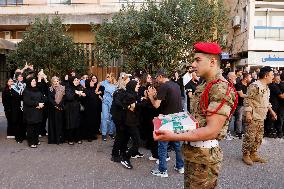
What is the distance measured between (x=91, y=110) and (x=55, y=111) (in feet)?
3.22

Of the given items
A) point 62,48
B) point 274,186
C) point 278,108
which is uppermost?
point 62,48

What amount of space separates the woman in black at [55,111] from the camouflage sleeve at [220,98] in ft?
21.8

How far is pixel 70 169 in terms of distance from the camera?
285 inches

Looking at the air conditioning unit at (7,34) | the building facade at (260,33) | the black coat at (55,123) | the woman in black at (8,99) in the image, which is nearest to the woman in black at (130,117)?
the black coat at (55,123)

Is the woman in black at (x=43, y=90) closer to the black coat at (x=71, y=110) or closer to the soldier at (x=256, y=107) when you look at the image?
the black coat at (x=71, y=110)

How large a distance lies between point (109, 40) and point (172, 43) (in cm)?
274

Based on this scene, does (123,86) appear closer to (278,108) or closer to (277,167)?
(277,167)

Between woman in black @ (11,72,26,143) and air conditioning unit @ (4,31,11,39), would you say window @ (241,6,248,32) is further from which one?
woman in black @ (11,72,26,143)

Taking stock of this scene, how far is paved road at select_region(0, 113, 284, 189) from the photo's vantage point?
20.9 feet

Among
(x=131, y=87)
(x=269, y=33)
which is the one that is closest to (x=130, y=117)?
(x=131, y=87)

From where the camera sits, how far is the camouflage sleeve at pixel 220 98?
3238mm

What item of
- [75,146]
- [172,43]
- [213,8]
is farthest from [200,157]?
[213,8]

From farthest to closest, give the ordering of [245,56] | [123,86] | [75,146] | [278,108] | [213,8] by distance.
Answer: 1. [245,56]
2. [213,8]
3. [278,108]
4. [75,146]
5. [123,86]

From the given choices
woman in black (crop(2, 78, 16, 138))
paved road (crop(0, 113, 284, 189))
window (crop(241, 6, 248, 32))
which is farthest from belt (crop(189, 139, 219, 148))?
window (crop(241, 6, 248, 32))
